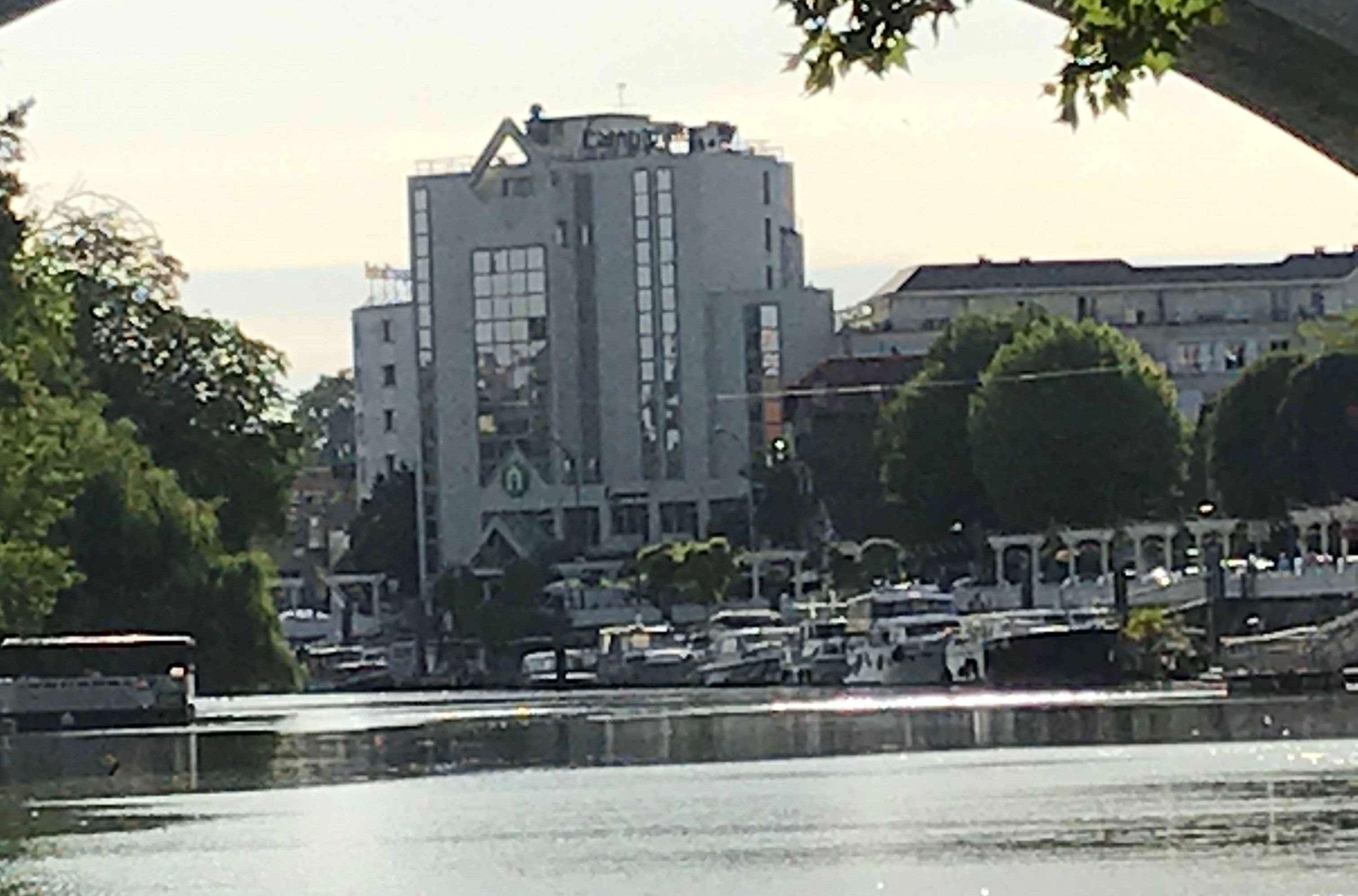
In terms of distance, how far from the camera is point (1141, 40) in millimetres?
12672

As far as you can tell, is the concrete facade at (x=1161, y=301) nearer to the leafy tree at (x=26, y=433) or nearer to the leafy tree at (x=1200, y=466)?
the leafy tree at (x=1200, y=466)

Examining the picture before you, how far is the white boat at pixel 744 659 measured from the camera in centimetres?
11125

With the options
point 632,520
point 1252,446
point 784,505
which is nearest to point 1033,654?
point 1252,446

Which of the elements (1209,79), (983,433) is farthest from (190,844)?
(983,433)

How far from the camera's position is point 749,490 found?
537 feet

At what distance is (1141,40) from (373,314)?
171922 mm

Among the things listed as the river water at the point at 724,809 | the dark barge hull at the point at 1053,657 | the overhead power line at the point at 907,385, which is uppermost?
the overhead power line at the point at 907,385

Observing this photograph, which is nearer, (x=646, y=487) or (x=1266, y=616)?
(x=1266, y=616)

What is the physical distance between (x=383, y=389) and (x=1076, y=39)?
170258 mm

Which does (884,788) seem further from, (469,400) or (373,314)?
(373,314)

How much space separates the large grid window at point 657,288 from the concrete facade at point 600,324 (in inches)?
2.5

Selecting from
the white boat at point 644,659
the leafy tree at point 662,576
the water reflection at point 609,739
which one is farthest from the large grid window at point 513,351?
the water reflection at point 609,739

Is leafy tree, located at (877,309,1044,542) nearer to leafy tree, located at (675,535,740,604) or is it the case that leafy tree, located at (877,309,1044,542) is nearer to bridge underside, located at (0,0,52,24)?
leafy tree, located at (675,535,740,604)

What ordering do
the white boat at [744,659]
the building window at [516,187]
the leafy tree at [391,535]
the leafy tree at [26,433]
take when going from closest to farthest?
the leafy tree at [26,433], the white boat at [744,659], the building window at [516,187], the leafy tree at [391,535]
